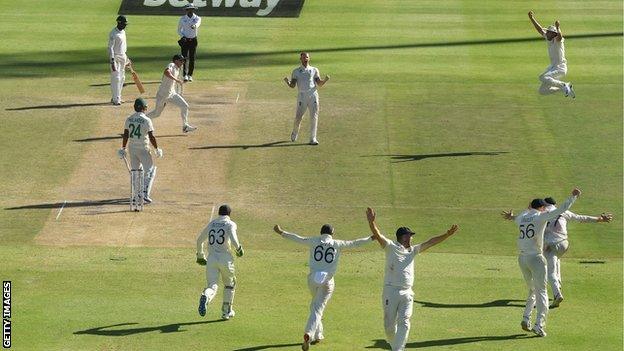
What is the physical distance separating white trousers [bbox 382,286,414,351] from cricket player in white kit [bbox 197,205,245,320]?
2.79 metres

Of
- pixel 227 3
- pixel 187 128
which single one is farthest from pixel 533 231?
pixel 227 3

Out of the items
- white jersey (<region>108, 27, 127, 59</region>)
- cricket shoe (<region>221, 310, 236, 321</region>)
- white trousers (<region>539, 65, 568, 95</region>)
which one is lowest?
cricket shoe (<region>221, 310, 236, 321</region>)

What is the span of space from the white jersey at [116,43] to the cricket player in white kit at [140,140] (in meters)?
6.61

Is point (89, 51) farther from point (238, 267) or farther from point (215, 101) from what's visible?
point (238, 267)

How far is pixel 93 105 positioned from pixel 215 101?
319 cm

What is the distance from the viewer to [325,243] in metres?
20.5

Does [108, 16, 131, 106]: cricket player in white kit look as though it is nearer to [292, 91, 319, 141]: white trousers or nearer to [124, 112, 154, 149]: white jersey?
[292, 91, 319, 141]: white trousers

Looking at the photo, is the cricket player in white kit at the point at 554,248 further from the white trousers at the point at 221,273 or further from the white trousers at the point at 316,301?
the white trousers at the point at 221,273

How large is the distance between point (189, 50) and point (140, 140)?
9.84 m

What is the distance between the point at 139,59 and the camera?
132 feet

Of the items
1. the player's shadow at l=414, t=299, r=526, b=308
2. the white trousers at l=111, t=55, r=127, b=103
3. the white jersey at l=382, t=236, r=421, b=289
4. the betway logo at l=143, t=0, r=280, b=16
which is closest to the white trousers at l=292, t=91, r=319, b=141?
the white trousers at l=111, t=55, r=127, b=103

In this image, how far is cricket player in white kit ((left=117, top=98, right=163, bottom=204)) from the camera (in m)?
27.7

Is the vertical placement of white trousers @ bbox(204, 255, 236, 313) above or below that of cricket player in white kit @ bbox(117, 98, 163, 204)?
below

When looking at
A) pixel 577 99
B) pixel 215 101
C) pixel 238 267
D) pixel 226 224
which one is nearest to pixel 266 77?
pixel 215 101
